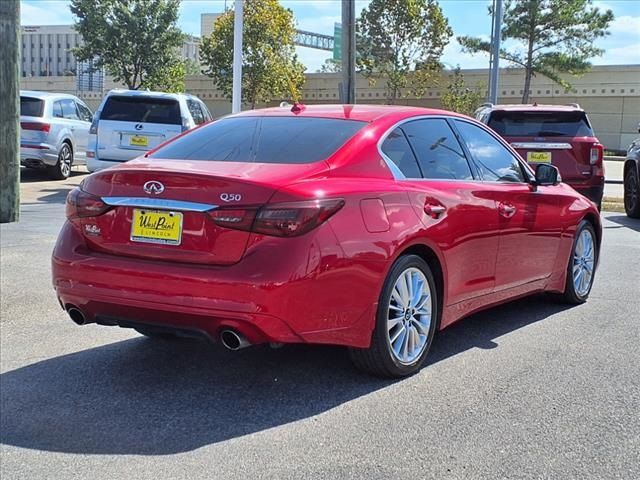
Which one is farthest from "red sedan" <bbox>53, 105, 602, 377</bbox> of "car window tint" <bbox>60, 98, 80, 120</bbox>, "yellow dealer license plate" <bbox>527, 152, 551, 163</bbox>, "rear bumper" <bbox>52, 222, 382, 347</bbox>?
"car window tint" <bbox>60, 98, 80, 120</bbox>

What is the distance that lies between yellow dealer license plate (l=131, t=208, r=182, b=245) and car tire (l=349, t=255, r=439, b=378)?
3.71ft

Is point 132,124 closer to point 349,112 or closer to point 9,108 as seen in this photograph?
point 9,108

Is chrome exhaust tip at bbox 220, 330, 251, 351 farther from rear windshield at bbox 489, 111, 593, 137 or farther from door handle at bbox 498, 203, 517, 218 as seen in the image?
rear windshield at bbox 489, 111, 593, 137

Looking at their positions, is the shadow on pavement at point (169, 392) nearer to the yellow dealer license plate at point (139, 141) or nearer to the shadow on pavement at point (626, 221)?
the shadow on pavement at point (626, 221)

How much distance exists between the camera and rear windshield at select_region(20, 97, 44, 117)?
16.2 m

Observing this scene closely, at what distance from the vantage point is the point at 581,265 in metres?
6.44

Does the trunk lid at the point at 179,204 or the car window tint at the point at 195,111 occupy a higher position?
the car window tint at the point at 195,111

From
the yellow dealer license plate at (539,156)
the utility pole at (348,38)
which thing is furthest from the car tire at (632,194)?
the utility pole at (348,38)

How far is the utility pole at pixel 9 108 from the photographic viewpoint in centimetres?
761

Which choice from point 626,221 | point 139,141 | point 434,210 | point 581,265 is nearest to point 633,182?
point 626,221

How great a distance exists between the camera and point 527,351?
16.7 feet

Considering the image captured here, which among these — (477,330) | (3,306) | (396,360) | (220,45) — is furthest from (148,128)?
(220,45)

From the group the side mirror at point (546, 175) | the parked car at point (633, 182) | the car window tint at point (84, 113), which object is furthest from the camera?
the car window tint at point (84, 113)

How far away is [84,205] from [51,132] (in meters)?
13.0
